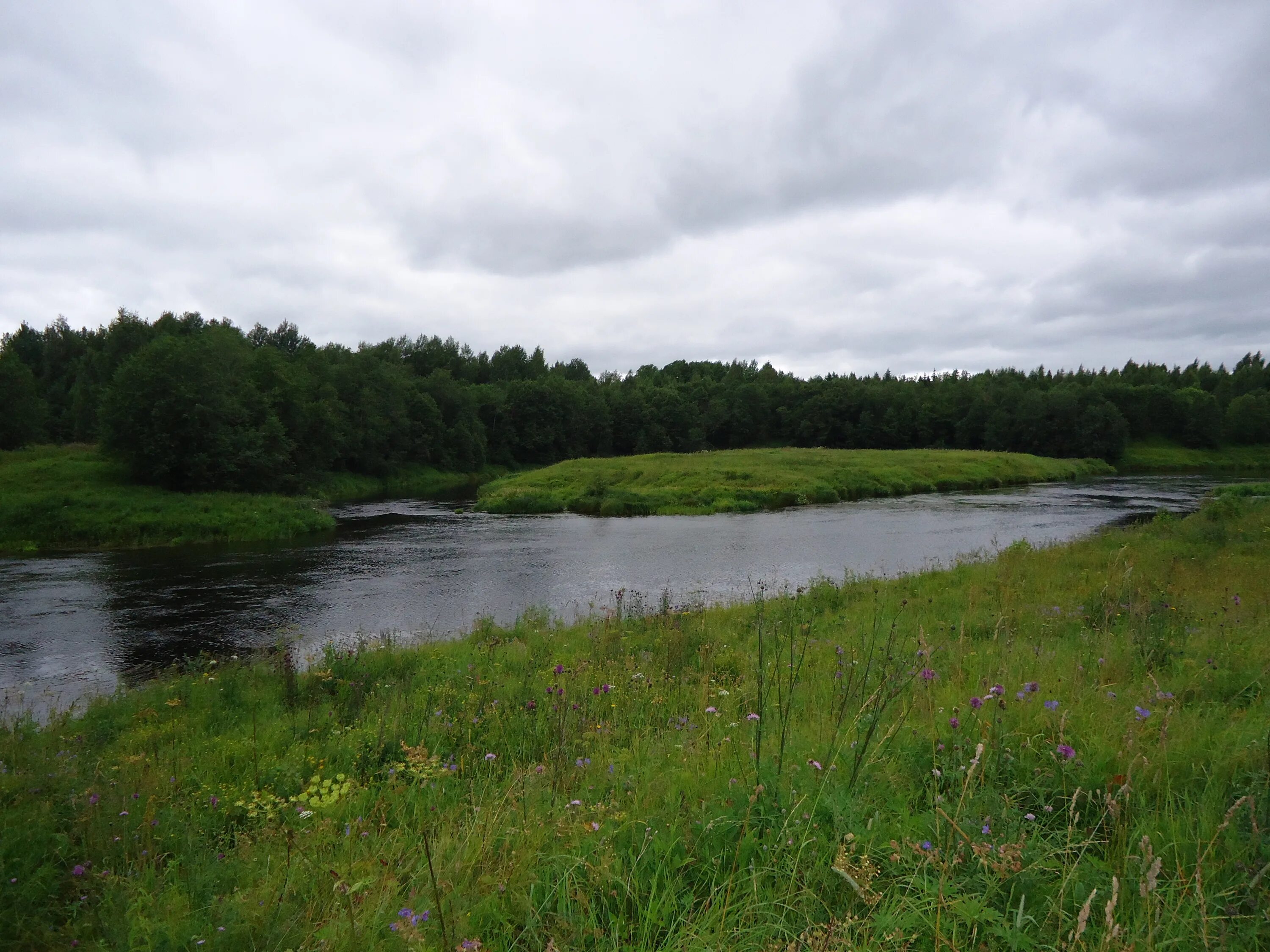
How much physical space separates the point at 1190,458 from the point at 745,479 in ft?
228

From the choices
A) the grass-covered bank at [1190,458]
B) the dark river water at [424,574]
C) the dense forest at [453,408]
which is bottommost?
the dark river water at [424,574]

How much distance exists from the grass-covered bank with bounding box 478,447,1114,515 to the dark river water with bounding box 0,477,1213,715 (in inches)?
140

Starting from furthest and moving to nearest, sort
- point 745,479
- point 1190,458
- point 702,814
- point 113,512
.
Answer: point 1190,458
point 745,479
point 113,512
point 702,814

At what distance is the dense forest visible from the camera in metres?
37.1

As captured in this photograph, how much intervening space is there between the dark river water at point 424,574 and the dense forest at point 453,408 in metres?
11.9

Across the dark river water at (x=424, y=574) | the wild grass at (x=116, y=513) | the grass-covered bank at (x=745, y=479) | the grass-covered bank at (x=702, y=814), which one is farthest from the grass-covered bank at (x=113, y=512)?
the grass-covered bank at (x=702, y=814)

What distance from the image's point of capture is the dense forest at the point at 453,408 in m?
37.1

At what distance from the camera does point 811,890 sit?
2.67 meters

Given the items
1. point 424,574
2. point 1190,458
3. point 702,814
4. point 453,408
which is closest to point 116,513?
point 424,574

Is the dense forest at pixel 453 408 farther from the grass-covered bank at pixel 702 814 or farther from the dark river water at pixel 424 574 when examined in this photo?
the grass-covered bank at pixel 702 814

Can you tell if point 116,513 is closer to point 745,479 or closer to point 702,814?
point 745,479

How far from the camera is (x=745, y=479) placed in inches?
1644

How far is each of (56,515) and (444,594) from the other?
21075 mm

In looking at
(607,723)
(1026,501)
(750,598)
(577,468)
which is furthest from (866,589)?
(577,468)
